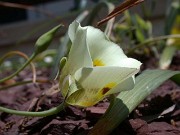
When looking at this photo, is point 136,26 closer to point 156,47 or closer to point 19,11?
point 156,47

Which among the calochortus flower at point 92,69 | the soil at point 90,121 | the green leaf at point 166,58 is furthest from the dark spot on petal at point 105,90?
the green leaf at point 166,58

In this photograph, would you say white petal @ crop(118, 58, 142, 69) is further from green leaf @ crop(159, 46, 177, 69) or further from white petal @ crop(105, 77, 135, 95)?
green leaf @ crop(159, 46, 177, 69)

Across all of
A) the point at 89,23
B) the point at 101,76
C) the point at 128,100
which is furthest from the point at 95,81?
the point at 89,23

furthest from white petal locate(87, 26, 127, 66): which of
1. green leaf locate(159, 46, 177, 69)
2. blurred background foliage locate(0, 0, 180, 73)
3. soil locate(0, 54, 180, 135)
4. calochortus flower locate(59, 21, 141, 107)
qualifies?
green leaf locate(159, 46, 177, 69)

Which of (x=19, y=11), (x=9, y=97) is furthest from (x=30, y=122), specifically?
(x=19, y=11)

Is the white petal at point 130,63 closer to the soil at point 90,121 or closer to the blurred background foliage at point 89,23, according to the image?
the soil at point 90,121

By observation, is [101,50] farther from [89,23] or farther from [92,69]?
[89,23]
